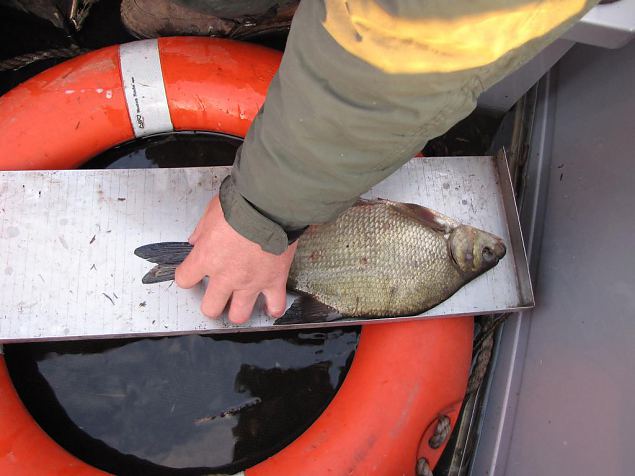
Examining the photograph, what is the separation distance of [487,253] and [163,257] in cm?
85

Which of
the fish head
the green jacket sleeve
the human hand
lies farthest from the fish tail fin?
the fish head

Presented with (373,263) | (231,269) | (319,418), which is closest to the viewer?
(231,269)

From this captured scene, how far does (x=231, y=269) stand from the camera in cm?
103

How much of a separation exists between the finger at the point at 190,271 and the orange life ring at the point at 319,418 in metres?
0.54

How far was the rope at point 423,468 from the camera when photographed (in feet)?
4.46

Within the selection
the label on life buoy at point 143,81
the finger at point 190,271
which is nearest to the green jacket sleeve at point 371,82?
the finger at point 190,271

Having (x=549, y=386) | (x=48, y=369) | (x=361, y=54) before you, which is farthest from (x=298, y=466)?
(x=361, y=54)

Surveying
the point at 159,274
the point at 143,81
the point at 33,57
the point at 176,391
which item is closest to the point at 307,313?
the point at 159,274

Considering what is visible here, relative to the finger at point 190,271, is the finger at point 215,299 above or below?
below

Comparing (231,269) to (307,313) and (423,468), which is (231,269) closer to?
(307,313)

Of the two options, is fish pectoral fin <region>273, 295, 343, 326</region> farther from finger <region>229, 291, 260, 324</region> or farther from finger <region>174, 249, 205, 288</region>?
finger <region>174, 249, 205, 288</region>

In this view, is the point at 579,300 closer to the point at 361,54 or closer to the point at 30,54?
the point at 361,54

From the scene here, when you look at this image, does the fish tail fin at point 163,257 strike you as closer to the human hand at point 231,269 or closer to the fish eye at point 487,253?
the human hand at point 231,269

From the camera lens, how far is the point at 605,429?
43.6 inches
